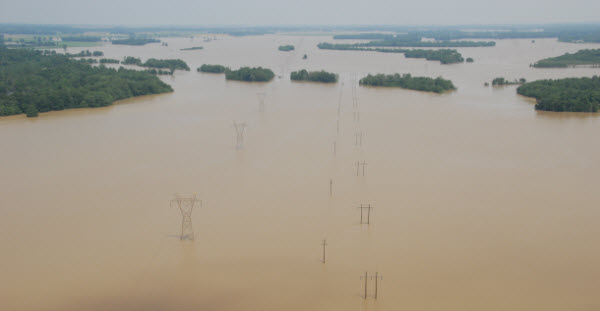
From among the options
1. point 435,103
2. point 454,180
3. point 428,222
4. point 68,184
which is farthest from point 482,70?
point 68,184

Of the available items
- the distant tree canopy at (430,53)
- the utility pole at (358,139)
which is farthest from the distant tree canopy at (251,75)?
the distant tree canopy at (430,53)

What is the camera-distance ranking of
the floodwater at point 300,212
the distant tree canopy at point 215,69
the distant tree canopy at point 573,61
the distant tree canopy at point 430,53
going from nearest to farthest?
the floodwater at point 300,212, the distant tree canopy at point 215,69, the distant tree canopy at point 573,61, the distant tree canopy at point 430,53

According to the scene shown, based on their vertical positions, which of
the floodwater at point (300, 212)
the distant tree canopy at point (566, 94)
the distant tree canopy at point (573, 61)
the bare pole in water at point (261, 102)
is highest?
the distant tree canopy at point (573, 61)

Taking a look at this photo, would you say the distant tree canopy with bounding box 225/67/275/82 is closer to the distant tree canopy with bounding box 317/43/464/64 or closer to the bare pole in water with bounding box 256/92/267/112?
the bare pole in water with bounding box 256/92/267/112

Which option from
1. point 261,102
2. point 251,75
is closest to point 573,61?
point 251,75

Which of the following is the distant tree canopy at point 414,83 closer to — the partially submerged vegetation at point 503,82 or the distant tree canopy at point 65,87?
the partially submerged vegetation at point 503,82

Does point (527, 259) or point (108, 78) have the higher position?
point (108, 78)

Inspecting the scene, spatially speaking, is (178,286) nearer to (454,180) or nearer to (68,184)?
(68,184)
